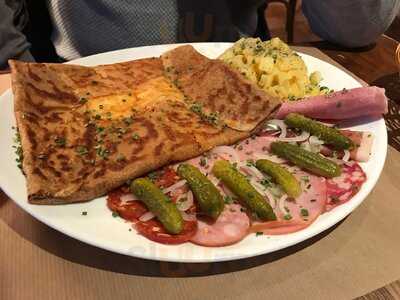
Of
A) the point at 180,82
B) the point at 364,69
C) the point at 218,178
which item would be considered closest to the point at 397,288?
the point at 218,178

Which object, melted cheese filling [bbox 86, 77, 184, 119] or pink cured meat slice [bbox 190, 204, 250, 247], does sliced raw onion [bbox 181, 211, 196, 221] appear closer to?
pink cured meat slice [bbox 190, 204, 250, 247]

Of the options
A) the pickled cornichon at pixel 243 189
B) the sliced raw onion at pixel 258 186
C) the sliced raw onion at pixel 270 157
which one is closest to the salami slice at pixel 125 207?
the pickled cornichon at pixel 243 189

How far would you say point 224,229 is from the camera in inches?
60.2

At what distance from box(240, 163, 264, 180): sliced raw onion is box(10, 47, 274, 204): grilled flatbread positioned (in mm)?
198

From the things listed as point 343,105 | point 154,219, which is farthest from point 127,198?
point 343,105

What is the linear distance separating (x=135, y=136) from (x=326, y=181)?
792 millimetres

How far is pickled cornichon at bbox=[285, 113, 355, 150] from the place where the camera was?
1.91 m

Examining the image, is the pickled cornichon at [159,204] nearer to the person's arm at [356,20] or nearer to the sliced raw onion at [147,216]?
the sliced raw onion at [147,216]

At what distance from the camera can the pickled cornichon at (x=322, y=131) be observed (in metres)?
1.91

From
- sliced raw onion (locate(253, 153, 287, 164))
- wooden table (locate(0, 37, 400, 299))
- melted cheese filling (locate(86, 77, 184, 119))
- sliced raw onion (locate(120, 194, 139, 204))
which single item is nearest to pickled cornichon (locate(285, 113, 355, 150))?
sliced raw onion (locate(253, 153, 287, 164))

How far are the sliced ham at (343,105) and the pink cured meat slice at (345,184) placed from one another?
366 millimetres

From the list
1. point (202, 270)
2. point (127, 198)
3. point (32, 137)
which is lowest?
point (202, 270)

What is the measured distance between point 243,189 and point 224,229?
7.0 inches

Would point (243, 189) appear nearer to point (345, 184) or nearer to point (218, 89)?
point (345, 184)
